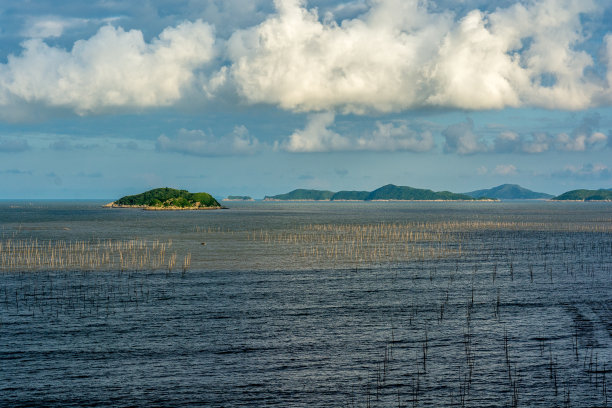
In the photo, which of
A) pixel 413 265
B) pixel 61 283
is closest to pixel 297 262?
pixel 413 265

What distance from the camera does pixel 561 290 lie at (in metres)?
56.7

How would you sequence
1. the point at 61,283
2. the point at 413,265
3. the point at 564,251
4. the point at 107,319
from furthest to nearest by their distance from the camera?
1. the point at 564,251
2. the point at 413,265
3. the point at 61,283
4. the point at 107,319

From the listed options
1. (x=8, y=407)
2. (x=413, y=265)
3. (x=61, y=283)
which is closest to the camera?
(x=8, y=407)

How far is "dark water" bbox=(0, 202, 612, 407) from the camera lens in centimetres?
2931

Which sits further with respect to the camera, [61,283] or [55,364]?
[61,283]

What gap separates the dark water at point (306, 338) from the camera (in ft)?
96.2

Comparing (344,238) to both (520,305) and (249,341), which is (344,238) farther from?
(249,341)

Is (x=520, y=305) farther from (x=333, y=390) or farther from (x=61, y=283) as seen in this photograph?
(x=61, y=283)

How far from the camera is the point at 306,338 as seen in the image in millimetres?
38875

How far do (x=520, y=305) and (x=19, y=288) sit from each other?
52.8m

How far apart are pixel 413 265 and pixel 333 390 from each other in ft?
163

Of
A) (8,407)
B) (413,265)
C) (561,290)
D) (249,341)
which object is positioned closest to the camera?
(8,407)

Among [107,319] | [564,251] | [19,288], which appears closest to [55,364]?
[107,319]

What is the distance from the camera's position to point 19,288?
188 ft
